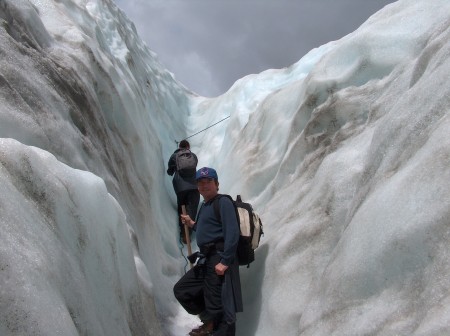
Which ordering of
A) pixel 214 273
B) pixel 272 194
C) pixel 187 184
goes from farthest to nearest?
pixel 187 184 → pixel 272 194 → pixel 214 273

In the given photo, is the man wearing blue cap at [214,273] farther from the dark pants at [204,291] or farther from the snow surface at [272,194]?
the snow surface at [272,194]

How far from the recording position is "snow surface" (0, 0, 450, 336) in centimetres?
226

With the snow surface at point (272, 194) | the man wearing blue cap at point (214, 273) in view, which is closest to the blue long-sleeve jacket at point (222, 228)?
the man wearing blue cap at point (214, 273)

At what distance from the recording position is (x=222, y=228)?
3594 millimetres

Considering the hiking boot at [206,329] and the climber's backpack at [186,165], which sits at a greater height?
the climber's backpack at [186,165]

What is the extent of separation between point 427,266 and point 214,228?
5.37ft

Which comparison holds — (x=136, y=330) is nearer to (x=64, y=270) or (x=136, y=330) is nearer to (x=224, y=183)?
(x=64, y=270)

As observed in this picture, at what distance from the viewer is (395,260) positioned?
2.48 meters

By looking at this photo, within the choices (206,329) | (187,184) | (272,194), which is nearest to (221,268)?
(206,329)

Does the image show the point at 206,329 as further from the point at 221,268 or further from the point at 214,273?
the point at 221,268

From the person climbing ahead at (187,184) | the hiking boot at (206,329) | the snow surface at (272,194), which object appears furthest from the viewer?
the person climbing ahead at (187,184)

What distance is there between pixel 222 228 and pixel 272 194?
1.92 m

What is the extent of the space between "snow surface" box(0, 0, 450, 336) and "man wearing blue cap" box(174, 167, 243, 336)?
266 mm

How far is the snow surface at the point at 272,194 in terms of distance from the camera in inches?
88.8
